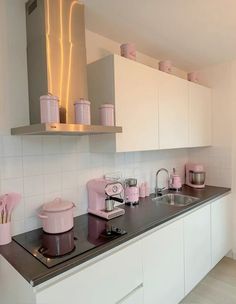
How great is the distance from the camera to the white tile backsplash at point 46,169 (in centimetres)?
138

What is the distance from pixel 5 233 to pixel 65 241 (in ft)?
1.14

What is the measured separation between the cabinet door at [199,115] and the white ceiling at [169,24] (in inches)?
15.0

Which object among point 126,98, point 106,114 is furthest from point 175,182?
point 106,114

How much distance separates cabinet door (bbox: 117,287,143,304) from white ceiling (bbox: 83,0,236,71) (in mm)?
1812

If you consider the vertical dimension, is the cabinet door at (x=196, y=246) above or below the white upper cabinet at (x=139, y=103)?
below

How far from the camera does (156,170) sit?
2.40 metres

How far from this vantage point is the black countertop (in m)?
0.99

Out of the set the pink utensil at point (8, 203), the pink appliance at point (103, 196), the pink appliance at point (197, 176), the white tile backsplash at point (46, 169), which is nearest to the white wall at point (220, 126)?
the pink appliance at point (197, 176)

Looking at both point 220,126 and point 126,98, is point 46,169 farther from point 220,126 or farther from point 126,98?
point 220,126

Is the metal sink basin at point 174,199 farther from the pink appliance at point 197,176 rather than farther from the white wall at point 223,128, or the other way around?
the white wall at point 223,128

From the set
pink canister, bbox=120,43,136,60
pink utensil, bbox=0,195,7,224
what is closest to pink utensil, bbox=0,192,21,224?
pink utensil, bbox=0,195,7,224

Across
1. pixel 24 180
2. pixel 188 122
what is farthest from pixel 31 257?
pixel 188 122

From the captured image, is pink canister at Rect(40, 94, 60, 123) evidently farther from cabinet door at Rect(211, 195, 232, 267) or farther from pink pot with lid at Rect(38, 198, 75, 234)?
cabinet door at Rect(211, 195, 232, 267)

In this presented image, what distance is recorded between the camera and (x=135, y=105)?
1683 millimetres
